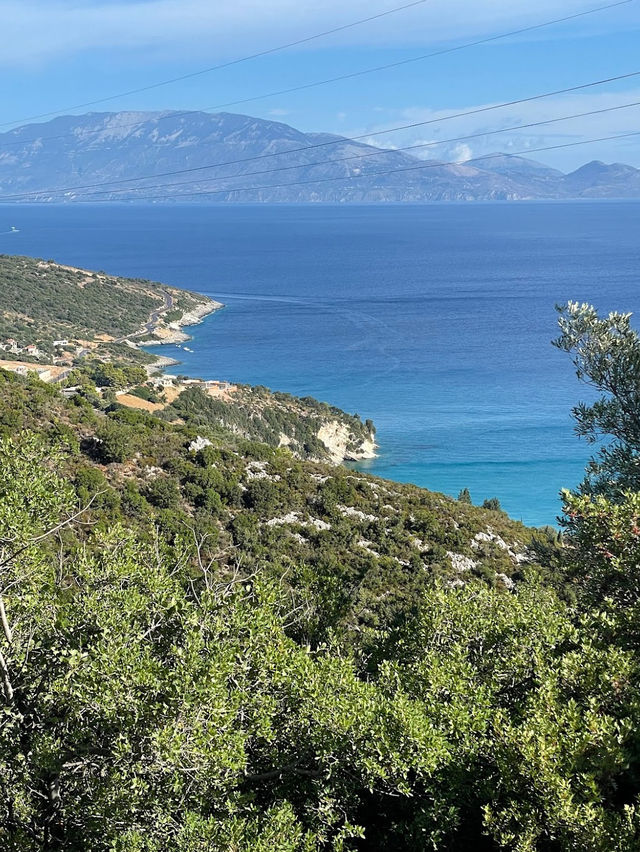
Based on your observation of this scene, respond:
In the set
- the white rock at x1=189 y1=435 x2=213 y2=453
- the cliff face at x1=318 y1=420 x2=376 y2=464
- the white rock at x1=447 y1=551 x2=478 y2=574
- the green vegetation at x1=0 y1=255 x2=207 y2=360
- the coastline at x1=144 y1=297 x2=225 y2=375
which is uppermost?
the green vegetation at x1=0 y1=255 x2=207 y2=360

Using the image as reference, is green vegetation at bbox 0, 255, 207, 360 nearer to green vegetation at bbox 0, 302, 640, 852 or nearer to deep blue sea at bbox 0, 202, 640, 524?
deep blue sea at bbox 0, 202, 640, 524

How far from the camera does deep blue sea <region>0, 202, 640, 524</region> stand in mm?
46500

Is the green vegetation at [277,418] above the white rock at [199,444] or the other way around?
the other way around

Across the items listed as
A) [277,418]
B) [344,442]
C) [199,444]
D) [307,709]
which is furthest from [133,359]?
[307,709]

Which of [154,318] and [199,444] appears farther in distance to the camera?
A: [154,318]

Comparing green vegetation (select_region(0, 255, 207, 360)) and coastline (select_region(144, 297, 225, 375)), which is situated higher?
green vegetation (select_region(0, 255, 207, 360))

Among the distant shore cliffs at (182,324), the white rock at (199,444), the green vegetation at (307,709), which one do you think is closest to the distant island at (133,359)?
the distant shore cliffs at (182,324)

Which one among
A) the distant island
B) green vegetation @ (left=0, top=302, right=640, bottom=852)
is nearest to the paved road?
the distant island

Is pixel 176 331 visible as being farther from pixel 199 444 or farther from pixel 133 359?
pixel 199 444

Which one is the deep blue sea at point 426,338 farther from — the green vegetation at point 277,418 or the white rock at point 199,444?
the white rock at point 199,444

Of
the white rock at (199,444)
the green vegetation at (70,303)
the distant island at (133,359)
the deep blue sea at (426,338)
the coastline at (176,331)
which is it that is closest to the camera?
the white rock at (199,444)

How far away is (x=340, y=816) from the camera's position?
6941 mm

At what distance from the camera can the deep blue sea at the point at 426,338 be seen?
1831 inches

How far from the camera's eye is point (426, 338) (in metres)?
78.8
